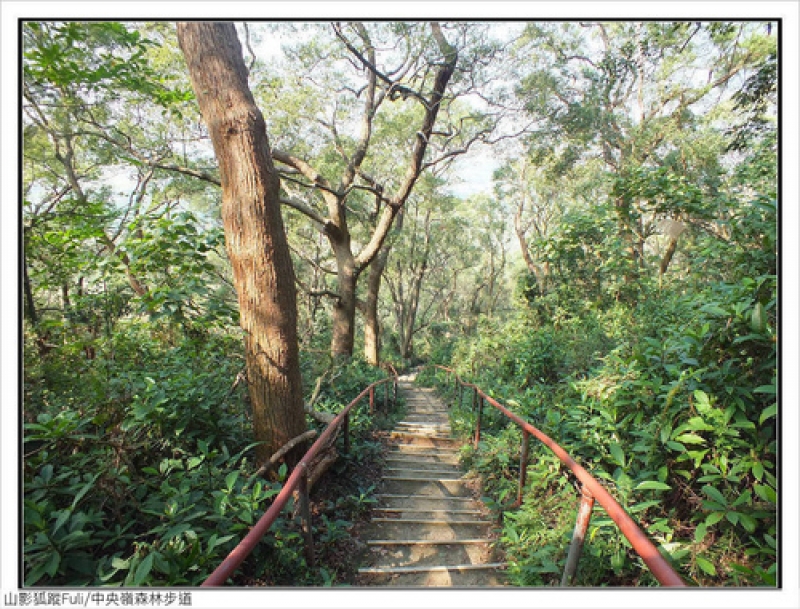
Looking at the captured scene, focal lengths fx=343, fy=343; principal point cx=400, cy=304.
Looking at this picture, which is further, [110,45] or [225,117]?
[110,45]

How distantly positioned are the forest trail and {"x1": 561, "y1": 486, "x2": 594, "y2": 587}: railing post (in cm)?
68

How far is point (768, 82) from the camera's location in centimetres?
347

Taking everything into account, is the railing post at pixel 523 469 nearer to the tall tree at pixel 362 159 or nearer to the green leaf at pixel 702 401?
the green leaf at pixel 702 401

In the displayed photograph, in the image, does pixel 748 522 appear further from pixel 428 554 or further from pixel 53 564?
pixel 53 564

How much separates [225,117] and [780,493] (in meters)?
4.12

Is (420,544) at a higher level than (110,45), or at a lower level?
lower

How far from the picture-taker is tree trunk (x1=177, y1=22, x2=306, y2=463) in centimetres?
263

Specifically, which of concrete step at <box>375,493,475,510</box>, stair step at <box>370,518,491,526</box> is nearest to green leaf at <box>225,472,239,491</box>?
stair step at <box>370,518,491,526</box>

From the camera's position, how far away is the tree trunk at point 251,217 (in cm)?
263

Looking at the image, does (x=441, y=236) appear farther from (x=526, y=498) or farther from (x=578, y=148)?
(x=526, y=498)

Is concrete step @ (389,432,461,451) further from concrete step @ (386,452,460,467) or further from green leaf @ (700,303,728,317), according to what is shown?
green leaf @ (700,303,728,317)

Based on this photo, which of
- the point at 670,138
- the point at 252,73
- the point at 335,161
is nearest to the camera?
the point at 252,73

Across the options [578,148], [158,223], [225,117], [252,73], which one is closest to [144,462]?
[158,223]

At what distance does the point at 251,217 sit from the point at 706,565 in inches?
133
